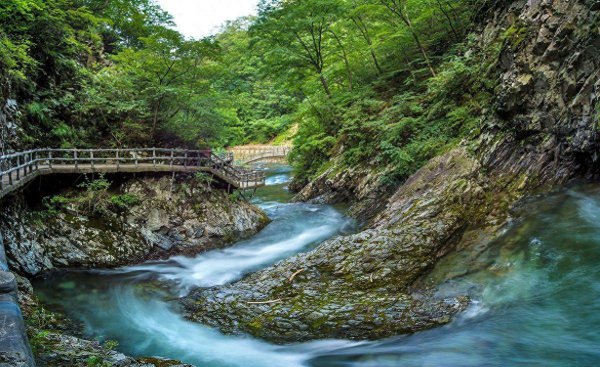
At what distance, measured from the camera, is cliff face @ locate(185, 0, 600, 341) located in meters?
7.43

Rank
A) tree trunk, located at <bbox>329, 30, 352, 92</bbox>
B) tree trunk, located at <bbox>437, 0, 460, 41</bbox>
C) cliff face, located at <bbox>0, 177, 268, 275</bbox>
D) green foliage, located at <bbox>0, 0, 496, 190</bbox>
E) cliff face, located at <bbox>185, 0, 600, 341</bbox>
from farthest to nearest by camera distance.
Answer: tree trunk, located at <bbox>329, 30, 352, 92</bbox> → tree trunk, located at <bbox>437, 0, 460, 41</bbox> → green foliage, located at <bbox>0, 0, 496, 190</bbox> → cliff face, located at <bbox>0, 177, 268, 275</bbox> → cliff face, located at <bbox>185, 0, 600, 341</bbox>

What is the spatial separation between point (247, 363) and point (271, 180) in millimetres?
23154

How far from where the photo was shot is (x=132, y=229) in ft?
40.5

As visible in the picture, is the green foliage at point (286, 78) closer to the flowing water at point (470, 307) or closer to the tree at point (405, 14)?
the tree at point (405, 14)

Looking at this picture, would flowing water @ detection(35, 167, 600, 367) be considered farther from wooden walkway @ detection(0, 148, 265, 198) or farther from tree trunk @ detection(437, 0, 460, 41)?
tree trunk @ detection(437, 0, 460, 41)

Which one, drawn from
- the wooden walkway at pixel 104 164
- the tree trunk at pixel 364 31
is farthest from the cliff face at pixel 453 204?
the tree trunk at pixel 364 31

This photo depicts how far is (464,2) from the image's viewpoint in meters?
17.1

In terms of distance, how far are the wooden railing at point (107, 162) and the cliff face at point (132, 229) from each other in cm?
72

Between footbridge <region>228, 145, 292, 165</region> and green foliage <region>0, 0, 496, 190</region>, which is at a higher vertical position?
green foliage <region>0, 0, 496, 190</region>

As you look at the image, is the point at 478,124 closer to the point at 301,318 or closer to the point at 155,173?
the point at 301,318

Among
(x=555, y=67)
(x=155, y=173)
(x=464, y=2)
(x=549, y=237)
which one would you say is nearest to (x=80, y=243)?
(x=155, y=173)

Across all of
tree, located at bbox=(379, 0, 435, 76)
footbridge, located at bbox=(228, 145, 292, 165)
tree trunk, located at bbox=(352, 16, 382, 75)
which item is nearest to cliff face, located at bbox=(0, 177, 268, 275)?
tree, located at bbox=(379, 0, 435, 76)

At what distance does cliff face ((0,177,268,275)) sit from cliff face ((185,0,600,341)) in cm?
400

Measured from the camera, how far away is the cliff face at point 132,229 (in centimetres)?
1048
